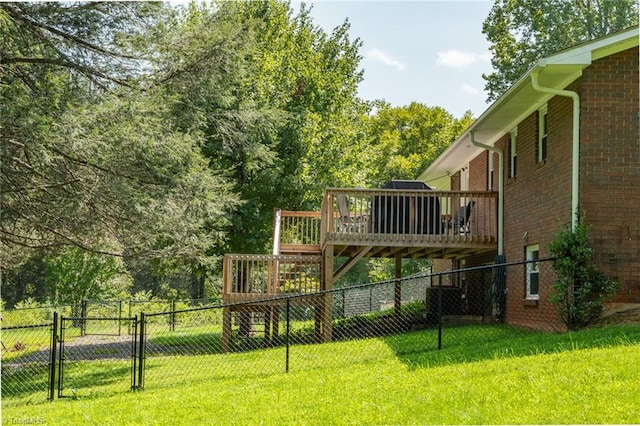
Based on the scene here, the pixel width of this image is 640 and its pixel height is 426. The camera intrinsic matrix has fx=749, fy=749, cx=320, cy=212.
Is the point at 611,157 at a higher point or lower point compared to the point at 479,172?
lower

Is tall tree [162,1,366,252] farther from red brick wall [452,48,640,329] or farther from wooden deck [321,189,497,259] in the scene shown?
red brick wall [452,48,640,329]

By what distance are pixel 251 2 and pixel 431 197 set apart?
14.3 metres

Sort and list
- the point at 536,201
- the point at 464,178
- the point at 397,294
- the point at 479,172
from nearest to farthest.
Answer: the point at 536,201 → the point at 397,294 → the point at 479,172 → the point at 464,178

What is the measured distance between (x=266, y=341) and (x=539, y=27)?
21.9m

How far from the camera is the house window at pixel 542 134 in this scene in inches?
549

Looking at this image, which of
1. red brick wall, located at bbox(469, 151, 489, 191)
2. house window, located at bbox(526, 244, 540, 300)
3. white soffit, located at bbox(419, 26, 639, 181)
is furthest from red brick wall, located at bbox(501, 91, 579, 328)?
red brick wall, located at bbox(469, 151, 489, 191)

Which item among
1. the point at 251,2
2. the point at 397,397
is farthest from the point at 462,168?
the point at 397,397

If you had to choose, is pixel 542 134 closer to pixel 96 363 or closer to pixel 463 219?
pixel 463 219

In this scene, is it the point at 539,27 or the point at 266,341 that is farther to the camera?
the point at 539,27

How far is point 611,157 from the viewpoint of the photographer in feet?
38.5

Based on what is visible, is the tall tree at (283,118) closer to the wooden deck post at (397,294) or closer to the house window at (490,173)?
the wooden deck post at (397,294)

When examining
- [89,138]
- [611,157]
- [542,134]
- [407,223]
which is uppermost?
[542,134]

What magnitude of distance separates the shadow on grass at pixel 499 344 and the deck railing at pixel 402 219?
9.18 feet

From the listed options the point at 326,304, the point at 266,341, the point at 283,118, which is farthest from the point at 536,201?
the point at 283,118
